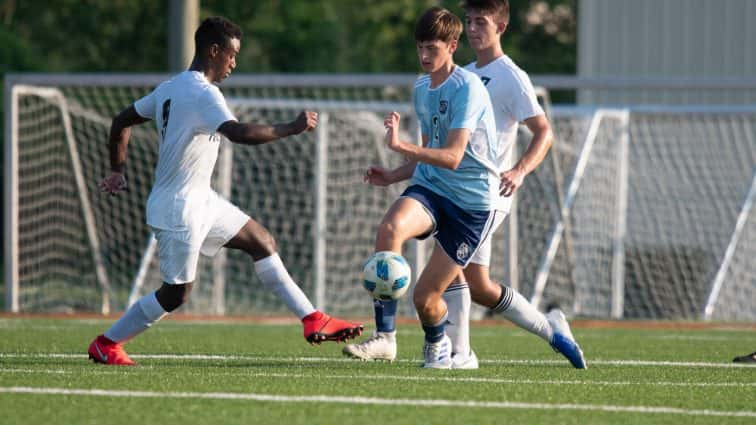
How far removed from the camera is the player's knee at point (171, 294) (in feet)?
27.0

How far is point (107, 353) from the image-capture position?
27.1 ft

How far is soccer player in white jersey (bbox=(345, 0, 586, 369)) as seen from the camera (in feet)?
27.2

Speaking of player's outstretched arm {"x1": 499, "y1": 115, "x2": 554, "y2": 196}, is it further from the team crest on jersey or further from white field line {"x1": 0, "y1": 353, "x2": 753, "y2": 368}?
white field line {"x1": 0, "y1": 353, "x2": 753, "y2": 368}

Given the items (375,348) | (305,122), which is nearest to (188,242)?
(305,122)

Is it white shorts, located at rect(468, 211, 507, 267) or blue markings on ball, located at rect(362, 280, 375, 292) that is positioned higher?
white shorts, located at rect(468, 211, 507, 267)

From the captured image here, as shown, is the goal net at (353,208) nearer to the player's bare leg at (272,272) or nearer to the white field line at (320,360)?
the white field line at (320,360)

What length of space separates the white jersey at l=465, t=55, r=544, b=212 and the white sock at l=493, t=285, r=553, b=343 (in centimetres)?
53

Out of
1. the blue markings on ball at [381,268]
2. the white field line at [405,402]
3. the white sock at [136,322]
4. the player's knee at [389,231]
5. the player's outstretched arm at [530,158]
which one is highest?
the player's outstretched arm at [530,158]

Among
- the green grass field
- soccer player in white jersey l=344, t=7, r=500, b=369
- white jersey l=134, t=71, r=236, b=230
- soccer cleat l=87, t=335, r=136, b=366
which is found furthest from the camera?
soccer cleat l=87, t=335, r=136, b=366

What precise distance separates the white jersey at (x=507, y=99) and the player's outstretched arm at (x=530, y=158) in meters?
0.06

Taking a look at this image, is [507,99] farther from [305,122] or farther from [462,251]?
[305,122]

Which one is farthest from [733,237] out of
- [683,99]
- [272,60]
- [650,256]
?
[272,60]

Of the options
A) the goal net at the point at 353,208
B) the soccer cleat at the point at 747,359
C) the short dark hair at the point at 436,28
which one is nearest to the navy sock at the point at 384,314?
the short dark hair at the point at 436,28

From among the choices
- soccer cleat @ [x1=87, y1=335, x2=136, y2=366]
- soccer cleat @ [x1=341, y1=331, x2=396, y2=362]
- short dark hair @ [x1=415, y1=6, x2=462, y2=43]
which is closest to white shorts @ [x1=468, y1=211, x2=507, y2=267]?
soccer cleat @ [x1=341, y1=331, x2=396, y2=362]
